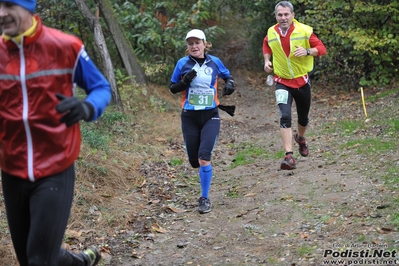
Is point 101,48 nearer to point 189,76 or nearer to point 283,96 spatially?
point 283,96

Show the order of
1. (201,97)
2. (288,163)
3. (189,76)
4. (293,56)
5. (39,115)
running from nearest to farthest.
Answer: (39,115) < (189,76) < (201,97) < (293,56) < (288,163)

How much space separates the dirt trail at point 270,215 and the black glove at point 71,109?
2.48m

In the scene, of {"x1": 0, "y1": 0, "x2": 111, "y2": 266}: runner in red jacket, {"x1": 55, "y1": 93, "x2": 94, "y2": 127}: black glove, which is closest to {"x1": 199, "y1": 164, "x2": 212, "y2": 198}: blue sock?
{"x1": 0, "y1": 0, "x2": 111, "y2": 266}: runner in red jacket

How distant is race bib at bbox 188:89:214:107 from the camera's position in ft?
24.1

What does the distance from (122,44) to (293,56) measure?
7.89 m

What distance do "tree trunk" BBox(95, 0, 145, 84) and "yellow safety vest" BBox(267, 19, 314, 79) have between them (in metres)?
6.95

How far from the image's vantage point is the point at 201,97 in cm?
736

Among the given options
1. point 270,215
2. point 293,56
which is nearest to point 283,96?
point 293,56

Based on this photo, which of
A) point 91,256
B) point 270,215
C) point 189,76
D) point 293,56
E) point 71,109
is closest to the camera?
point 71,109

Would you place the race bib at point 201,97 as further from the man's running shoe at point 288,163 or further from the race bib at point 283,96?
the man's running shoe at point 288,163

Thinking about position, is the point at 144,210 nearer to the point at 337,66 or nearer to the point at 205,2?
the point at 205,2

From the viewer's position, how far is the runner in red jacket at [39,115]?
12.1ft

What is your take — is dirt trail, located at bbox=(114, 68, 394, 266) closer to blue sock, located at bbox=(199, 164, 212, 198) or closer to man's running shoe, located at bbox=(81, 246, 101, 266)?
blue sock, located at bbox=(199, 164, 212, 198)

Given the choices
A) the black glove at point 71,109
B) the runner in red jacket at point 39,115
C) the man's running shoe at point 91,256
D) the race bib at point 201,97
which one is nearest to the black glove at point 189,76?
the race bib at point 201,97
